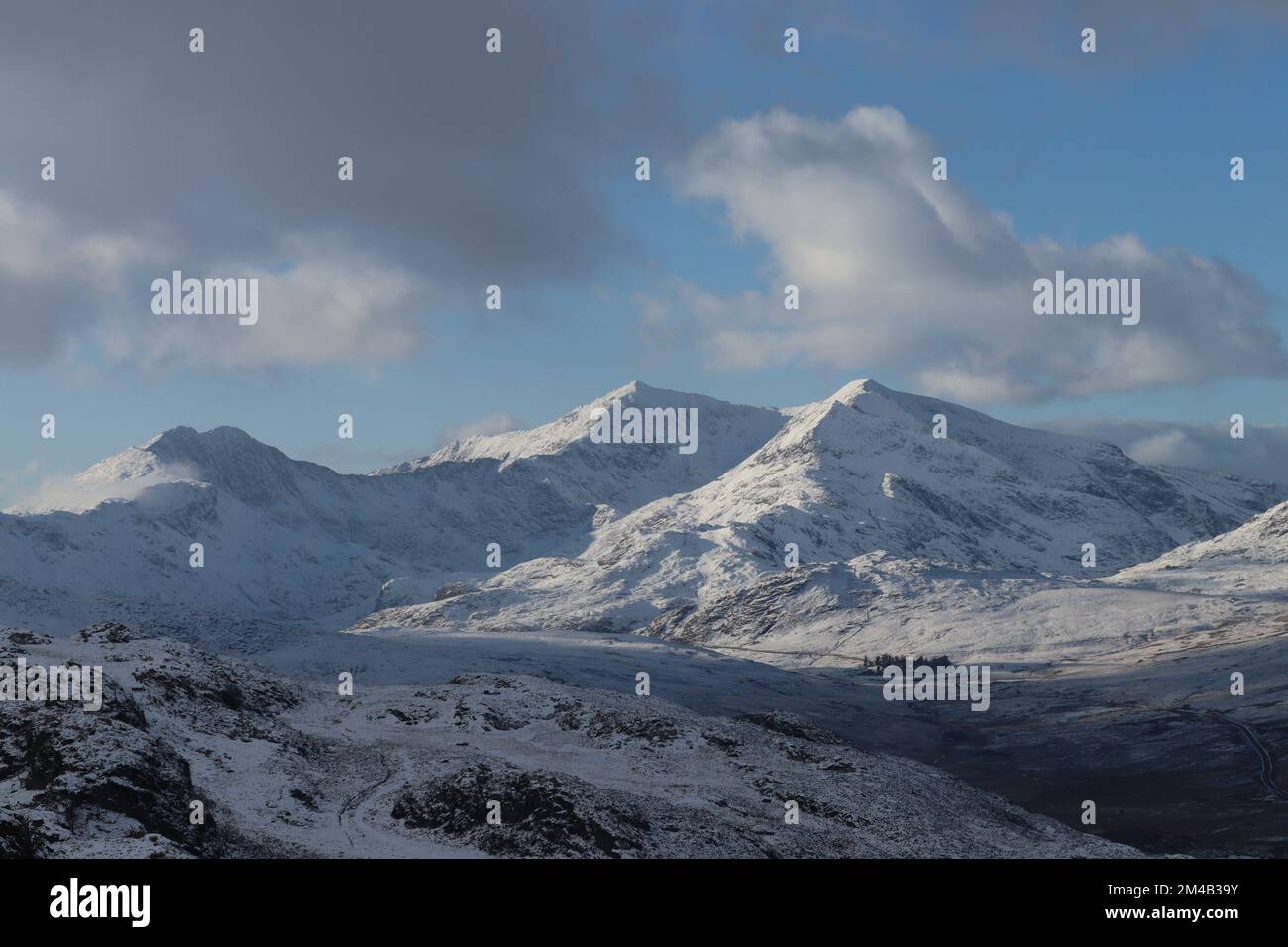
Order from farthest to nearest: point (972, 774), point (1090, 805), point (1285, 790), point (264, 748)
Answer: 1. point (972, 774)
2. point (1285, 790)
3. point (1090, 805)
4. point (264, 748)

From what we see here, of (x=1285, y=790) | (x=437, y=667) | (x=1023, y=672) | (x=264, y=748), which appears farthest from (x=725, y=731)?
(x=1023, y=672)

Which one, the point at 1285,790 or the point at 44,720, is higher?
the point at 44,720

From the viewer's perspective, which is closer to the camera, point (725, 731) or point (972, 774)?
point (725, 731)

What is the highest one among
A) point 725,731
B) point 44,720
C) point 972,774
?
point 44,720
